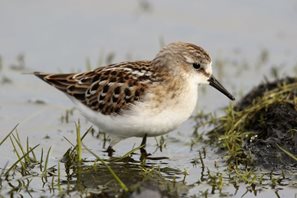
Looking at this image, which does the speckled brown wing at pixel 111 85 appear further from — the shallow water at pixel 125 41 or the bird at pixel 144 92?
the shallow water at pixel 125 41

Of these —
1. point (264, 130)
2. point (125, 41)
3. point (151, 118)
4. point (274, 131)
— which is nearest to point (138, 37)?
point (125, 41)

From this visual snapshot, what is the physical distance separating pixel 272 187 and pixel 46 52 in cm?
583

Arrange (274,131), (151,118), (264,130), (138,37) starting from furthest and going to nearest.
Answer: (138,37), (264,130), (274,131), (151,118)

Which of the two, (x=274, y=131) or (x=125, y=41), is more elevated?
(x=125, y=41)

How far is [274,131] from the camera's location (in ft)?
27.3

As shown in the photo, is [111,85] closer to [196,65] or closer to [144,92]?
[144,92]

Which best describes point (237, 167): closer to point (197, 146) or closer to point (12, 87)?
point (197, 146)

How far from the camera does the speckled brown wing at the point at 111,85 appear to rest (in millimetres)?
7883

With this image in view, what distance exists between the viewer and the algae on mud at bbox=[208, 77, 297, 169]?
313 inches

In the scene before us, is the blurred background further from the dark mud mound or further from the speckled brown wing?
the speckled brown wing

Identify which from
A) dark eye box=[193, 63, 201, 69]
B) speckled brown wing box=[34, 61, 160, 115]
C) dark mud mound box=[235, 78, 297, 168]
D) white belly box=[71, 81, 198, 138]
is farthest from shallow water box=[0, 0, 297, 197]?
dark eye box=[193, 63, 201, 69]

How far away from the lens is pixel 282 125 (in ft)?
27.5

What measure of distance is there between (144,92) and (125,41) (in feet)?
16.5

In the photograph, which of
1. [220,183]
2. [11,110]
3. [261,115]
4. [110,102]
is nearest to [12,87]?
[11,110]
